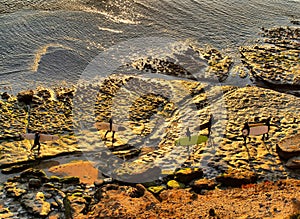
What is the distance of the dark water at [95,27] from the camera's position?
89.6ft

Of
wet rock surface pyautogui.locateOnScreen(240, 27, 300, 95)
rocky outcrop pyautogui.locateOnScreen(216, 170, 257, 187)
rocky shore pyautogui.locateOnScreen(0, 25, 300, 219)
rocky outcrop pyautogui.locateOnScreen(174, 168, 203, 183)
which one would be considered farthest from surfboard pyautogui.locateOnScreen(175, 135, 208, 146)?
wet rock surface pyautogui.locateOnScreen(240, 27, 300, 95)

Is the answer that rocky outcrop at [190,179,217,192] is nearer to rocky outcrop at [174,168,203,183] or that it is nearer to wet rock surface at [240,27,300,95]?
rocky outcrop at [174,168,203,183]

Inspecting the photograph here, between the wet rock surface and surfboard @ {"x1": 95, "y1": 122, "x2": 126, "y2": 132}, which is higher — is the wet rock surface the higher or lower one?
the higher one

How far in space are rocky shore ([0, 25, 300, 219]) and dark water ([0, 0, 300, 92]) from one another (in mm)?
3431

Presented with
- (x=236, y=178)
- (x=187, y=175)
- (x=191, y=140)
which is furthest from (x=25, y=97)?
(x=236, y=178)

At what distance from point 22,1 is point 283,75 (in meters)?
23.8

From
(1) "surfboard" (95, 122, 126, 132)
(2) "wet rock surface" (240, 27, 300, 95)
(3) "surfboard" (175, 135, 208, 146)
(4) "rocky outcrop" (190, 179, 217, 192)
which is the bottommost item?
(4) "rocky outcrop" (190, 179, 217, 192)

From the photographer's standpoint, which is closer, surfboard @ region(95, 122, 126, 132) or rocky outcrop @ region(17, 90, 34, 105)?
surfboard @ region(95, 122, 126, 132)

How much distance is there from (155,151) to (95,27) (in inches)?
632

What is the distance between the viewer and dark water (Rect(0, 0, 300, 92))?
27312 millimetres

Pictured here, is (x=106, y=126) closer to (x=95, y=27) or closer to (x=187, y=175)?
(x=187, y=175)

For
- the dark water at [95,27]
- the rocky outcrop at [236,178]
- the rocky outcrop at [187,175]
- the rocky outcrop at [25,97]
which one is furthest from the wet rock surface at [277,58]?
the rocky outcrop at [25,97]

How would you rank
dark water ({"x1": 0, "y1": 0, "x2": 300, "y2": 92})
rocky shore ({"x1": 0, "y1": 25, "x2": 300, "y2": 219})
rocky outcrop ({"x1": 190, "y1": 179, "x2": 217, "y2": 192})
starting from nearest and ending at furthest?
rocky shore ({"x1": 0, "y1": 25, "x2": 300, "y2": 219})
rocky outcrop ({"x1": 190, "y1": 179, "x2": 217, "y2": 192})
dark water ({"x1": 0, "y1": 0, "x2": 300, "y2": 92})

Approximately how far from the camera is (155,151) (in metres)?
20.2
